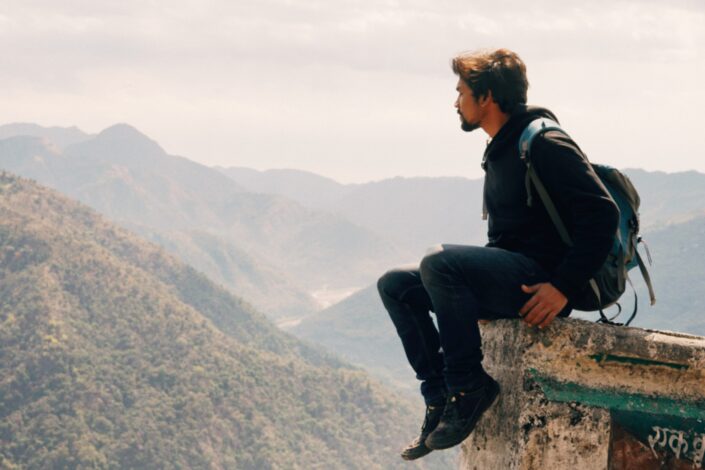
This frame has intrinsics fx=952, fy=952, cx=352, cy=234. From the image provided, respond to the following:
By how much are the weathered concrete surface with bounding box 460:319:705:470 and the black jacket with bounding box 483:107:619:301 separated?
0.82 feet

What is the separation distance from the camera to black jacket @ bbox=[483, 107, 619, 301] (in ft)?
12.7

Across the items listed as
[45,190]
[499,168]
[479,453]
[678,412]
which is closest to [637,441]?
[678,412]

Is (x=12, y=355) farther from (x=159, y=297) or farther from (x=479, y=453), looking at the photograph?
(x=479, y=453)

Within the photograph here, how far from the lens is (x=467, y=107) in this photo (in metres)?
4.38

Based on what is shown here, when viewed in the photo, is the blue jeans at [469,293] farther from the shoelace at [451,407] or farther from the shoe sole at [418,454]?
the shoe sole at [418,454]

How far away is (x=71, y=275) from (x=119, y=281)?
262 inches

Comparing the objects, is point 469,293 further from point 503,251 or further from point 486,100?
point 486,100

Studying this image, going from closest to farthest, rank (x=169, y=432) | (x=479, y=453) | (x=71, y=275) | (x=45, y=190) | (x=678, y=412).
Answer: (x=678, y=412) → (x=479, y=453) → (x=169, y=432) → (x=71, y=275) → (x=45, y=190)

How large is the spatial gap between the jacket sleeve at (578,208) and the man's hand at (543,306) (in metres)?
0.04

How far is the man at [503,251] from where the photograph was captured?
12.7 ft

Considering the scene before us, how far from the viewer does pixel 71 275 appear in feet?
383

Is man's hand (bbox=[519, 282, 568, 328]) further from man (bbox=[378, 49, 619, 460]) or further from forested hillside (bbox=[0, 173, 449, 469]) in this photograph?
forested hillside (bbox=[0, 173, 449, 469])

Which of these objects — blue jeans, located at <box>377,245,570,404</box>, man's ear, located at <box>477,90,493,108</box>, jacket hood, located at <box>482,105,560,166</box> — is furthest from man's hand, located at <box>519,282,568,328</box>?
man's ear, located at <box>477,90,493,108</box>

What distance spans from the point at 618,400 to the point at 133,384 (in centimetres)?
11130
